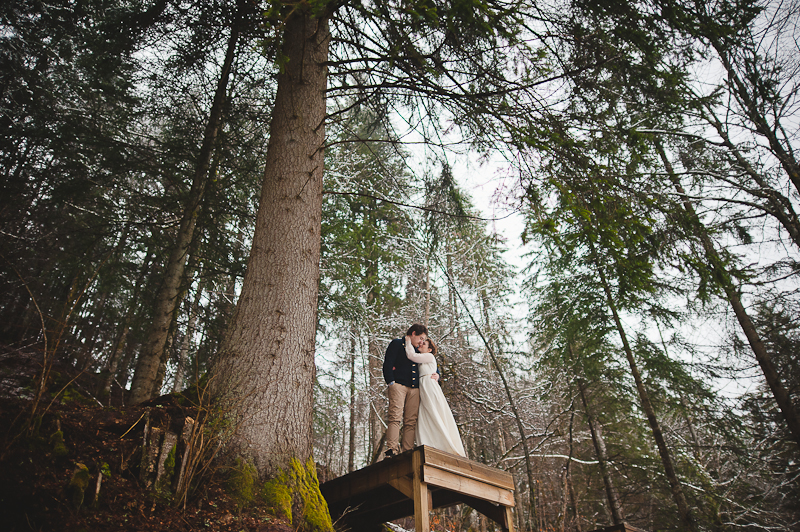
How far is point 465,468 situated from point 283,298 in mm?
2220

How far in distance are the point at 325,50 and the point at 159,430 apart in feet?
14.8

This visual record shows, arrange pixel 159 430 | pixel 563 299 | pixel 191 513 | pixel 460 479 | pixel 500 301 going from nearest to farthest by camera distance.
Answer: pixel 191 513 < pixel 159 430 < pixel 460 479 < pixel 563 299 < pixel 500 301

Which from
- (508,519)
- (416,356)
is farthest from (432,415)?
(508,519)

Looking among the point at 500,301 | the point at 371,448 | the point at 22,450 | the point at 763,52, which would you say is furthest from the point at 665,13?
the point at 371,448

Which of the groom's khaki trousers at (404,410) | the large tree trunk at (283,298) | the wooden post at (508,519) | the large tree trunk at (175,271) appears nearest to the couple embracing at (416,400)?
the groom's khaki trousers at (404,410)

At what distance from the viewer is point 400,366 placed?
16.8 ft

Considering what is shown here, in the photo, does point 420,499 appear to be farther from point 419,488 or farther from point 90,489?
point 90,489

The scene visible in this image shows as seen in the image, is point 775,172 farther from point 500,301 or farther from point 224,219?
point 224,219

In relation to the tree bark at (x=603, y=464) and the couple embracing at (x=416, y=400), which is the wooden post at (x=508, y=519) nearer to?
the couple embracing at (x=416, y=400)

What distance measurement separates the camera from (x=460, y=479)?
3922mm

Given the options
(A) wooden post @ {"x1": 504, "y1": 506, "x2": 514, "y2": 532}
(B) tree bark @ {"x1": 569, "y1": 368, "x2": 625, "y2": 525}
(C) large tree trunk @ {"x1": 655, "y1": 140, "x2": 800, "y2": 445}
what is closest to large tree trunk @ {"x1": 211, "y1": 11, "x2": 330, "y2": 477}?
(A) wooden post @ {"x1": 504, "y1": 506, "x2": 514, "y2": 532}

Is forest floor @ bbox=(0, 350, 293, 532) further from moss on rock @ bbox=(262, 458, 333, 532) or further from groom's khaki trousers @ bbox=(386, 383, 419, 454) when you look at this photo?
groom's khaki trousers @ bbox=(386, 383, 419, 454)

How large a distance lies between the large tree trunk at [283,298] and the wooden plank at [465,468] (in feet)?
3.40

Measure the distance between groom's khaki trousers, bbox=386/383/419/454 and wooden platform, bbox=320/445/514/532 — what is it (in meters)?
0.57
